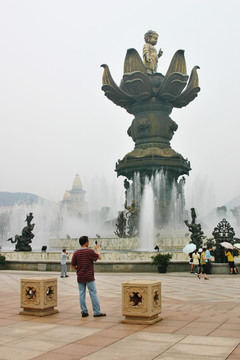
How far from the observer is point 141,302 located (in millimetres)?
7348

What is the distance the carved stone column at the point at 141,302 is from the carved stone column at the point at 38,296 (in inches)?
66.2

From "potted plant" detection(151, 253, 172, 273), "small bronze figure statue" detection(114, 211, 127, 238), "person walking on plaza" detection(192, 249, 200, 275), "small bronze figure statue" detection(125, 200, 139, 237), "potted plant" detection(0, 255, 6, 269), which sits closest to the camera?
"person walking on plaza" detection(192, 249, 200, 275)

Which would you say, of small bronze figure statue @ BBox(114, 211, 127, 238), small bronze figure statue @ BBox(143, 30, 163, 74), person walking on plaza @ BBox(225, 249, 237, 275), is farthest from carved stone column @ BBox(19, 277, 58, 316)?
small bronze figure statue @ BBox(143, 30, 163, 74)

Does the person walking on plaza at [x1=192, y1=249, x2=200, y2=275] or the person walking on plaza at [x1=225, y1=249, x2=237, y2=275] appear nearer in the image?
the person walking on plaza at [x1=225, y1=249, x2=237, y2=275]

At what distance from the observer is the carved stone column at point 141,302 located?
723 centimetres

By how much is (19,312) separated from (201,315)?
367 centimetres

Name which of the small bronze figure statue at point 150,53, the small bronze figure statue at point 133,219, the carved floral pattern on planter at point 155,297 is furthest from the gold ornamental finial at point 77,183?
the carved floral pattern on planter at point 155,297

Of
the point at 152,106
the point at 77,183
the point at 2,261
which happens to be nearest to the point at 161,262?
the point at 2,261

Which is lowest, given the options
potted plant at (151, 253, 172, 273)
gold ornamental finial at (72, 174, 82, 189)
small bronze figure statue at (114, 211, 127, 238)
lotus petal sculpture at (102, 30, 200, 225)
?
potted plant at (151, 253, 172, 273)

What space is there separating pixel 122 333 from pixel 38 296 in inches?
90.6

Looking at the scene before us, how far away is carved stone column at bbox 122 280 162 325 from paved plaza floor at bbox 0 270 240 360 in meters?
0.19

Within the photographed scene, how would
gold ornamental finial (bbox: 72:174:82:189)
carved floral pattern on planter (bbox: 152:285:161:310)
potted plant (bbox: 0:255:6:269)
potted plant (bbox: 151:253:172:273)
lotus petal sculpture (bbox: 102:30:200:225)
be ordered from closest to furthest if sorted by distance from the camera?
carved floral pattern on planter (bbox: 152:285:161:310)
potted plant (bbox: 151:253:172:273)
potted plant (bbox: 0:255:6:269)
lotus petal sculpture (bbox: 102:30:200:225)
gold ornamental finial (bbox: 72:174:82:189)

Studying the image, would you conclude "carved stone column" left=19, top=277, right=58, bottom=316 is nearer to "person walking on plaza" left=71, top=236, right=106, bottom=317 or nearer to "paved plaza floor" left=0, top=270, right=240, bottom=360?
"paved plaza floor" left=0, top=270, right=240, bottom=360

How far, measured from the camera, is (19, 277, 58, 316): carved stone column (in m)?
8.06
